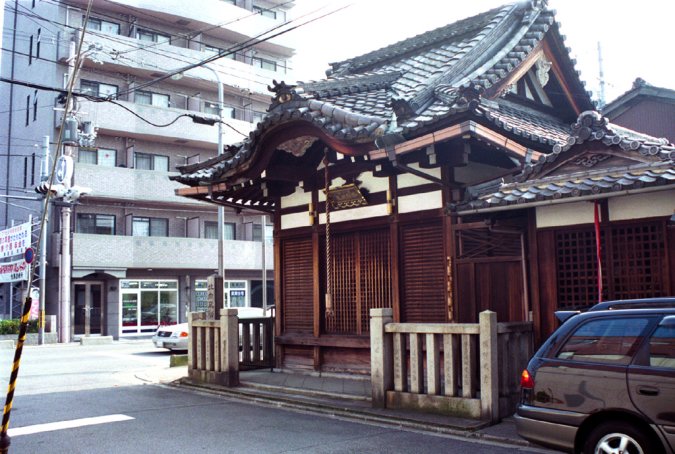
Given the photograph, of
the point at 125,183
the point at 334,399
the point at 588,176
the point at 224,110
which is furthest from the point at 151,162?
the point at 588,176

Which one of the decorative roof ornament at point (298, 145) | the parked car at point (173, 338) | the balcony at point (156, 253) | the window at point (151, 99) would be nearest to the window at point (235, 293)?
the balcony at point (156, 253)

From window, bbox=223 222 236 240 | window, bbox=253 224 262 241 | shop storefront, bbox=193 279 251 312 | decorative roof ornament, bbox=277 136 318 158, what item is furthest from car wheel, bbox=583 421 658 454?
window, bbox=253 224 262 241

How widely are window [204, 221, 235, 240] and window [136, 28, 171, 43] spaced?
35.3 ft

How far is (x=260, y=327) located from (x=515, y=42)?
28.0 feet

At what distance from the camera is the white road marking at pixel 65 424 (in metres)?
9.23

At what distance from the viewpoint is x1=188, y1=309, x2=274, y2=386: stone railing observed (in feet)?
42.4

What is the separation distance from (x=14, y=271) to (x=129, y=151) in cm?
880

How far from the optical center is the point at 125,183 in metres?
34.1

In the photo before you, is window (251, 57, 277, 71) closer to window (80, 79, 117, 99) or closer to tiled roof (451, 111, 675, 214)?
window (80, 79, 117, 99)

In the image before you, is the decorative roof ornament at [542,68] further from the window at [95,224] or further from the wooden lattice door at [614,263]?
the window at [95,224]

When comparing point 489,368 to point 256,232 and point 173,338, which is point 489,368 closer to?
point 173,338

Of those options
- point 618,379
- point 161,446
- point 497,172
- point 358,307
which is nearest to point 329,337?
point 358,307

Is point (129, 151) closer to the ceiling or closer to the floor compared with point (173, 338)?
closer to the ceiling

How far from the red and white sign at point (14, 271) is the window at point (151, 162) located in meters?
8.60
